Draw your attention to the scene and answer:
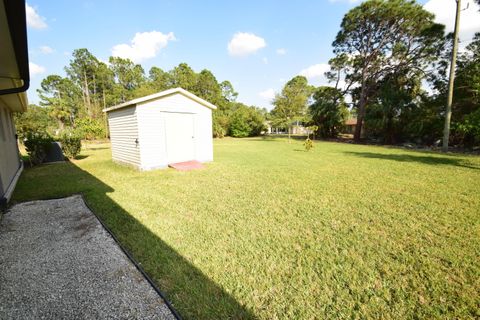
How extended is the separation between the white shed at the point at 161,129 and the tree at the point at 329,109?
721 inches

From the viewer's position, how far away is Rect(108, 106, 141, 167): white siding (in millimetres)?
7483

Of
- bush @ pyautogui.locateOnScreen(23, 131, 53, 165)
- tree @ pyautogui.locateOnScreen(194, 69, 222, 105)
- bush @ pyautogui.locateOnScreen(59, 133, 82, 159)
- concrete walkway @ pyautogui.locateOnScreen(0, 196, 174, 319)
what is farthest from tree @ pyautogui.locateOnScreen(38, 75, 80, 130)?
concrete walkway @ pyautogui.locateOnScreen(0, 196, 174, 319)

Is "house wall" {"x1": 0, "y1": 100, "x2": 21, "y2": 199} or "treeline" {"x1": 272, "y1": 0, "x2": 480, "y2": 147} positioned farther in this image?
"treeline" {"x1": 272, "y1": 0, "x2": 480, "y2": 147}

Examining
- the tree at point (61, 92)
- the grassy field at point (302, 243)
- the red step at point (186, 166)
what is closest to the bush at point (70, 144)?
the grassy field at point (302, 243)

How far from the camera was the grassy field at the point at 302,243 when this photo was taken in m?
1.80

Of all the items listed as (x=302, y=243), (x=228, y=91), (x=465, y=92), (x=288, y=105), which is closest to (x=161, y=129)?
(x=302, y=243)

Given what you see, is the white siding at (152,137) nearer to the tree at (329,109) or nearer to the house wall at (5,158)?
the house wall at (5,158)

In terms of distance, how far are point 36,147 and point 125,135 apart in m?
4.52

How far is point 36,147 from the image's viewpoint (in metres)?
8.93

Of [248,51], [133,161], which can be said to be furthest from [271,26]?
[133,161]

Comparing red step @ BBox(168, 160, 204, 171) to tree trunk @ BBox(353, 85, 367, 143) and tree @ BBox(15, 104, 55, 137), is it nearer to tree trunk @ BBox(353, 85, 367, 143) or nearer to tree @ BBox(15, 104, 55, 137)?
tree trunk @ BBox(353, 85, 367, 143)

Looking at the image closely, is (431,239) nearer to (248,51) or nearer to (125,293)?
(125,293)

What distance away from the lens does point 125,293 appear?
73.6 inches

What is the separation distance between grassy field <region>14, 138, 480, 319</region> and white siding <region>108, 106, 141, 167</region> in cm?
224
